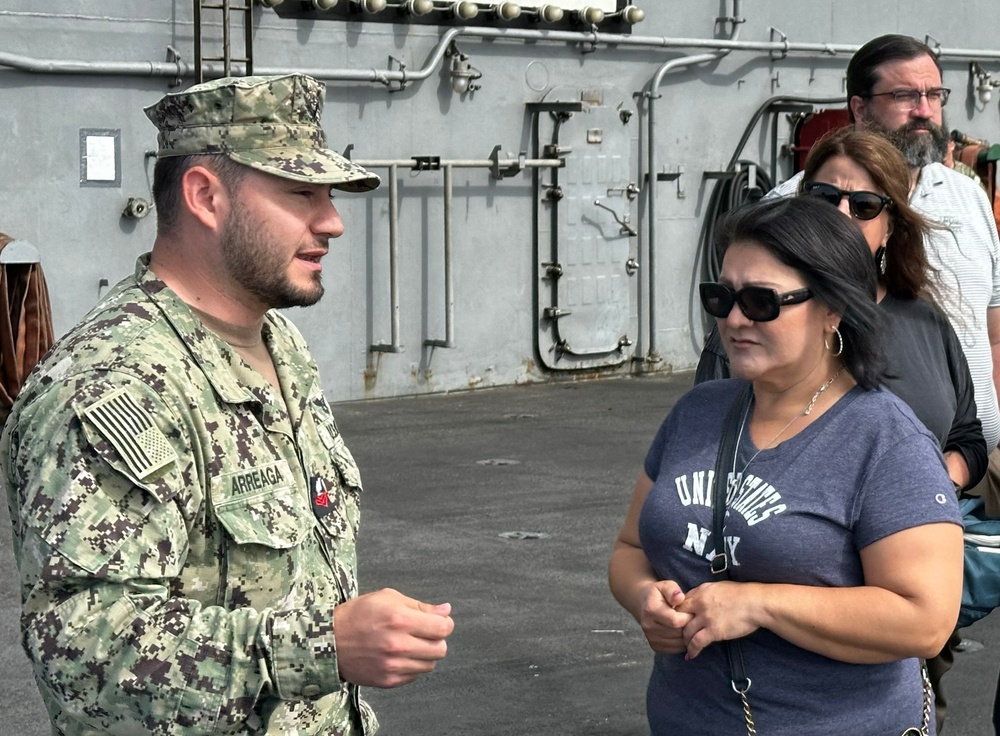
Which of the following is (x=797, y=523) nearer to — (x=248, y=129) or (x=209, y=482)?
(x=209, y=482)

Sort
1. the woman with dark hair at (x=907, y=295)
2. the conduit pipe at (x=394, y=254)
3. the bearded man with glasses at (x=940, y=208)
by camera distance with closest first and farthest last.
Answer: the woman with dark hair at (x=907, y=295)
the bearded man with glasses at (x=940, y=208)
the conduit pipe at (x=394, y=254)

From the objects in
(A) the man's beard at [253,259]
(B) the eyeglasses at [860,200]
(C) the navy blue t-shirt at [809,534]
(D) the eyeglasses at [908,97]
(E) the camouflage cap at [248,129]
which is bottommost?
(C) the navy blue t-shirt at [809,534]

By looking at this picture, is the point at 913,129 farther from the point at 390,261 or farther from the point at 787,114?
the point at 787,114

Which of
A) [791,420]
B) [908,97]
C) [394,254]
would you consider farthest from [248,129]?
[394,254]

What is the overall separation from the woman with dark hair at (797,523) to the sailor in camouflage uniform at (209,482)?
24.9 inches

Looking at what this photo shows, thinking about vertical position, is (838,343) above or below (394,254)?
above

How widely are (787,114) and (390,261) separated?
4.68 meters

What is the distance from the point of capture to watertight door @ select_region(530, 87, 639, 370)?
13.1 m

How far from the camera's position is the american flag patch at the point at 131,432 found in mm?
2189

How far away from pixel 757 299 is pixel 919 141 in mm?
1680

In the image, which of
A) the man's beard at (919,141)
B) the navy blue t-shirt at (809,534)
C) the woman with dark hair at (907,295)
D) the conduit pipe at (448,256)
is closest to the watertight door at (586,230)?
the conduit pipe at (448,256)

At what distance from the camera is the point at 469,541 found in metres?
7.70

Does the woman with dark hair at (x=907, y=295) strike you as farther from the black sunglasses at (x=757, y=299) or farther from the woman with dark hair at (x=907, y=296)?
the black sunglasses at (x=757, y=299)

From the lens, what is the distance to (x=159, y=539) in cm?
222
